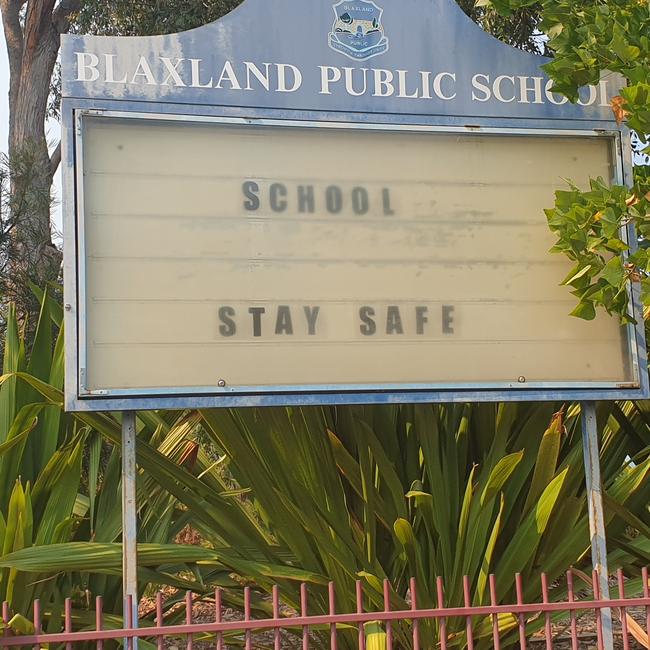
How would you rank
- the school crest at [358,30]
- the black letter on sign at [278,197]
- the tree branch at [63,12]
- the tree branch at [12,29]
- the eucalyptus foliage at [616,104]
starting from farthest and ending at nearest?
1. the tree branch at [12,29]
2. the tree branch at [63,12]
3. the school crest at [358,30]
4. the black letter on sign at [278,197]
5. the eucalyptus foliage at [616,104]

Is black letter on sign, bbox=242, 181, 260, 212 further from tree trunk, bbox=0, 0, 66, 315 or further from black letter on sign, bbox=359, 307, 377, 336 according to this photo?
tree trunk, bbox=0, 0, 66, 315

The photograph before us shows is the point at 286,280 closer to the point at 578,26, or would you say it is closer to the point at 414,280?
the point at 414,280

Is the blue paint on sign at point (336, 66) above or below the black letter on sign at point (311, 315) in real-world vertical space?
above

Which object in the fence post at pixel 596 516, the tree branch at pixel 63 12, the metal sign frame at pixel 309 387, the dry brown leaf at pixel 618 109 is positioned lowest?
the fence post at pixel 596 516

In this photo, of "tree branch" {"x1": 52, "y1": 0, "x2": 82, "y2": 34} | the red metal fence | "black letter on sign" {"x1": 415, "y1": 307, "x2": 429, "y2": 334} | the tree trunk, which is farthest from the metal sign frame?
"tree branch" {"x1": 52, "y1": 0, "x2": 82, "y2": 34}

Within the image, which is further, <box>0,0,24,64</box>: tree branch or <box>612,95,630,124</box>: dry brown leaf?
<box>0,0,24,64</box>: tree branch

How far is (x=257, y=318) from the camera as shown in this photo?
13.6 feet

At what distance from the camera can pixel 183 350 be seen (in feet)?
13.3

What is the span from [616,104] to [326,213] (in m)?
1.35

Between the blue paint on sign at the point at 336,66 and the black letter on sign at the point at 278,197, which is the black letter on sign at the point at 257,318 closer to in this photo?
the black letter on sign at the point at 278,197

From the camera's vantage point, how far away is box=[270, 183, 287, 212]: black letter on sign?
14.0 ft

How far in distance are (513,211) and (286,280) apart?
1.09 meters

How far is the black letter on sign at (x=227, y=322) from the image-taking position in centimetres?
411

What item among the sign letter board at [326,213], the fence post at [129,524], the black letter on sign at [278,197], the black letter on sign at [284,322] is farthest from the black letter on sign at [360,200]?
the fence post at [129,524]
